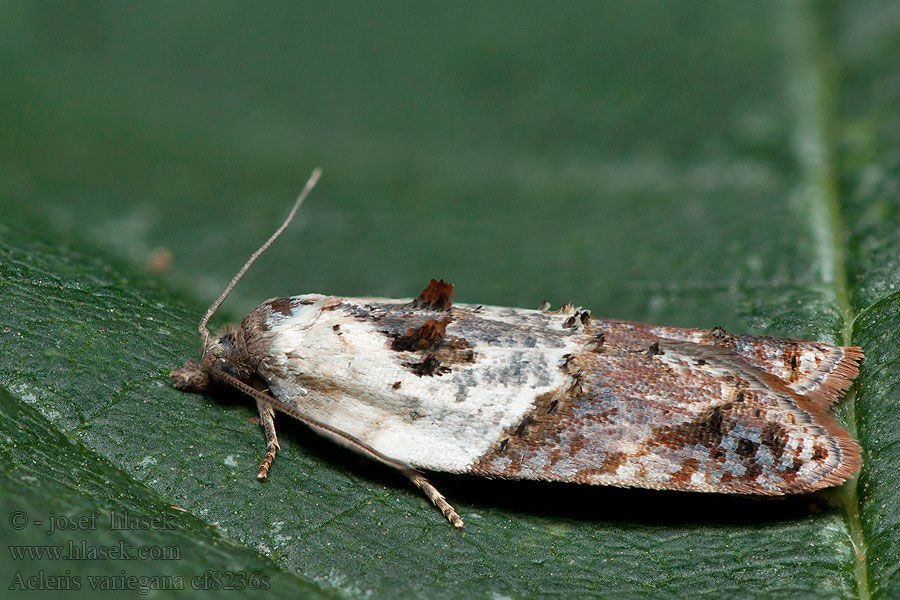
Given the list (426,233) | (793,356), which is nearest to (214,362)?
(426,233)

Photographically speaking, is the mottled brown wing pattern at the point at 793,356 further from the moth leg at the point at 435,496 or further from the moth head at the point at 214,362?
the moth head at the point at 214,362

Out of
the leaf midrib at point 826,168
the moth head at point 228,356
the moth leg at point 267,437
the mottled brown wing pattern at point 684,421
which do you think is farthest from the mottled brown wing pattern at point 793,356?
the moth head at point 228,356

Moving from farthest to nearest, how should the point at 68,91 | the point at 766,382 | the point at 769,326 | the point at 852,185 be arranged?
the point at 68,91 < the point at 852,185 < the point at 769,326 < the point at 766,382

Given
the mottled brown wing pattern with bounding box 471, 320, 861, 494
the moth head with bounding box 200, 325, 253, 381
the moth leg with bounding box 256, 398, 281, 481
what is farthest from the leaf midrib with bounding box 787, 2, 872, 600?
the moth head with bounding box 200, 325, 253, 381

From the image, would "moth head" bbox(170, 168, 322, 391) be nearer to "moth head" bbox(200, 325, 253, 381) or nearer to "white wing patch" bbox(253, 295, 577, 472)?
"moth head" bbox(200, 325, 253, 381)

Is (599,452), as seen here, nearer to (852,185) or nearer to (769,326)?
(769,326)

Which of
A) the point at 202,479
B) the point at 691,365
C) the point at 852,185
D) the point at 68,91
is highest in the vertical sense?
the point at 852,185

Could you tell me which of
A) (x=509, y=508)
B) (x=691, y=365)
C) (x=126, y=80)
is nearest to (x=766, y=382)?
(x=691, y=365)

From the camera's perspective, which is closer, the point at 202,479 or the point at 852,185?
the point at 202,479
